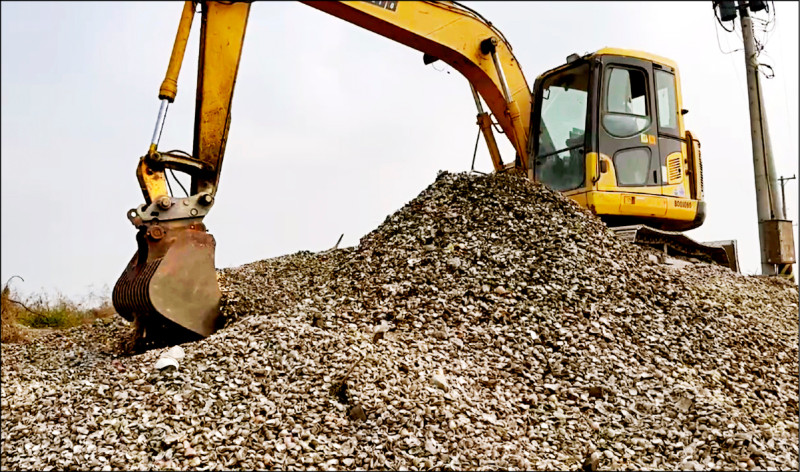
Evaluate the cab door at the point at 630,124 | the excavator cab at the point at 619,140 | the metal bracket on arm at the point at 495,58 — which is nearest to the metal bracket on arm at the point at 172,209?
the metal bracket on arm at the point at 495,58

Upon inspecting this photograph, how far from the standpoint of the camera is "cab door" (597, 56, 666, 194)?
7070 mm

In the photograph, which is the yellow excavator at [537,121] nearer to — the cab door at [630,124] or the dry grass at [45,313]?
the cab door at [630,124]

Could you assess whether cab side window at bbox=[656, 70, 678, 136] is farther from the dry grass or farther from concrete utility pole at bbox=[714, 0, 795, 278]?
the dry grass

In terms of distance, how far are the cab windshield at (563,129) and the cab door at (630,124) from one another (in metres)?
0.24

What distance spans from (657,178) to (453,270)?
3212 millimetres

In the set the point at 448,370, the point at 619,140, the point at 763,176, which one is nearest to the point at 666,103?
the point at 619,140

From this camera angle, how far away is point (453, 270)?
17.4 ft

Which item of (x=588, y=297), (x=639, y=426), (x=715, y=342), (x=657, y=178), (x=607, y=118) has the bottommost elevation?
(x=639, y=426)

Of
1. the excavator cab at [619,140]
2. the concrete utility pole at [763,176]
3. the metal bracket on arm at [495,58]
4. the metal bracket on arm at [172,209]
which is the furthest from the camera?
the concrete utility pole at [763,176]

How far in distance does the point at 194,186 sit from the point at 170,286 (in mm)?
886

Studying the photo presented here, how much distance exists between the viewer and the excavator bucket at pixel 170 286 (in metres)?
4.56

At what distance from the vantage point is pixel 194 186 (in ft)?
16.8

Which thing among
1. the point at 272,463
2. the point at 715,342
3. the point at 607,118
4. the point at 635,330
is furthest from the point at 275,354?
the point at 607,118

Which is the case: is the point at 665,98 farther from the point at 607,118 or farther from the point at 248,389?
the point at 248,389
